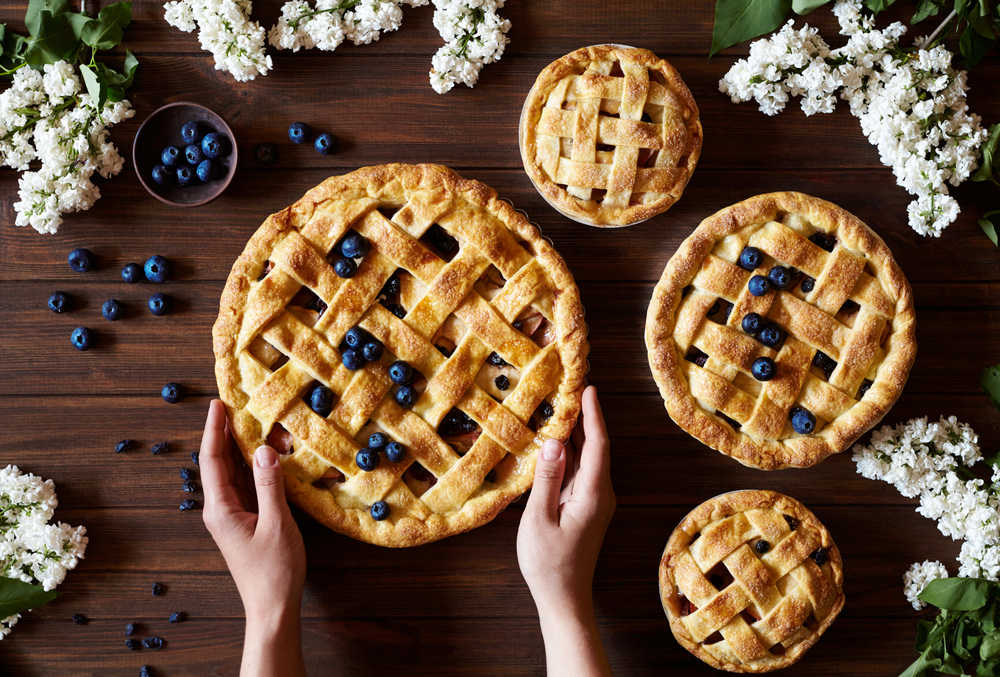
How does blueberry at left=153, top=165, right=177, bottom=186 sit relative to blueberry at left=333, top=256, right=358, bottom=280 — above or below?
above

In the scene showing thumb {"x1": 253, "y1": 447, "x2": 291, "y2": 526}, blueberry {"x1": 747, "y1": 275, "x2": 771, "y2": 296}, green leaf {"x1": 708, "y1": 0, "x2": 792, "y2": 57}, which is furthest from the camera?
green leaf {"x1": 708, "y1": 0, "x2": 792, "y2": 57}

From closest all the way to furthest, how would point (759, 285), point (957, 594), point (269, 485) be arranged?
1. point (269, 485)
2. point (759, 285)
3. point (957, 594)

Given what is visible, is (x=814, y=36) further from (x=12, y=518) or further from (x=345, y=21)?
(x=12, y=518)

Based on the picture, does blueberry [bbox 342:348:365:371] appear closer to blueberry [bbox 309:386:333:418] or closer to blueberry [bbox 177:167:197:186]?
blueberry [bbox 309:386:333:418]

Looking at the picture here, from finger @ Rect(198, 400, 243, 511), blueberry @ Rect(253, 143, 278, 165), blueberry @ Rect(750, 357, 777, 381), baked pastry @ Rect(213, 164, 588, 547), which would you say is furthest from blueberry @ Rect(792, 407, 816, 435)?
blueberry @ Rect(253, 143, 278, 165)

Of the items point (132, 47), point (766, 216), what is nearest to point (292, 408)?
point (132, 47)

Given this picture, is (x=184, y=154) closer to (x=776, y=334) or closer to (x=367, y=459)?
(x=367, y=459)

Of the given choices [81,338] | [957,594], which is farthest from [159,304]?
[957,594]
